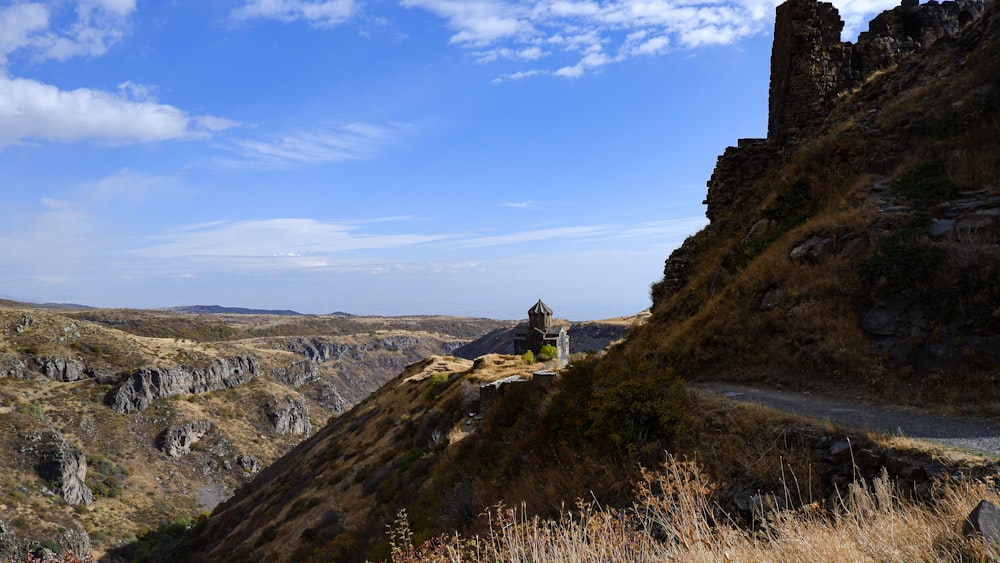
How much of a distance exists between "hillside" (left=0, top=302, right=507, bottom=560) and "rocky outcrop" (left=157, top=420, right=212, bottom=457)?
212 mm

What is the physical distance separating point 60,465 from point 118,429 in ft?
89.3

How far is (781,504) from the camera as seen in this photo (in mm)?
6484

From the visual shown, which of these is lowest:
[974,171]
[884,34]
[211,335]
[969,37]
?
[211,335]

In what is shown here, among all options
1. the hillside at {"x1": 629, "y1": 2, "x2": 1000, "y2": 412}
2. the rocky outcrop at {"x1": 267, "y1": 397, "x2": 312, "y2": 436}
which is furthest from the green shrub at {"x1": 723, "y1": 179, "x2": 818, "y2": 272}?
the rocky outcrop at {"x1": 267, "y1": 397, "x2": 312, "y2": 436}

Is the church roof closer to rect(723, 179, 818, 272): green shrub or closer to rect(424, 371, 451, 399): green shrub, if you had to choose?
rect(424, 371, 451, 399): green shrub

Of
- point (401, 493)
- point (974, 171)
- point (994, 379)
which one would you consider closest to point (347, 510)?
point (401, 493)

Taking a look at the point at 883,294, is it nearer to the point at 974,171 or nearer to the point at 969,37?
the point at 974,171

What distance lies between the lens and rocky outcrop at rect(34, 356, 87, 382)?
303ft

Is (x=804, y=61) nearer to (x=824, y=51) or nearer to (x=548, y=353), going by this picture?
(x=824, y=51)

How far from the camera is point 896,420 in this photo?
7.73 metres

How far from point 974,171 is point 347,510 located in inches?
845

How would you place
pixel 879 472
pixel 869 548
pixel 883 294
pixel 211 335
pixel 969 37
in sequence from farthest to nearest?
pixel 211 335
pixel 969 37
pixel 883 294
pixel 879 472
pixel 869 548

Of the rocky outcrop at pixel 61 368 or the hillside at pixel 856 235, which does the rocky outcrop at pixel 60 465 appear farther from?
the hillside at pixel 856 235

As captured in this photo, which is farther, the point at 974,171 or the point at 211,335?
the point at 211,335
